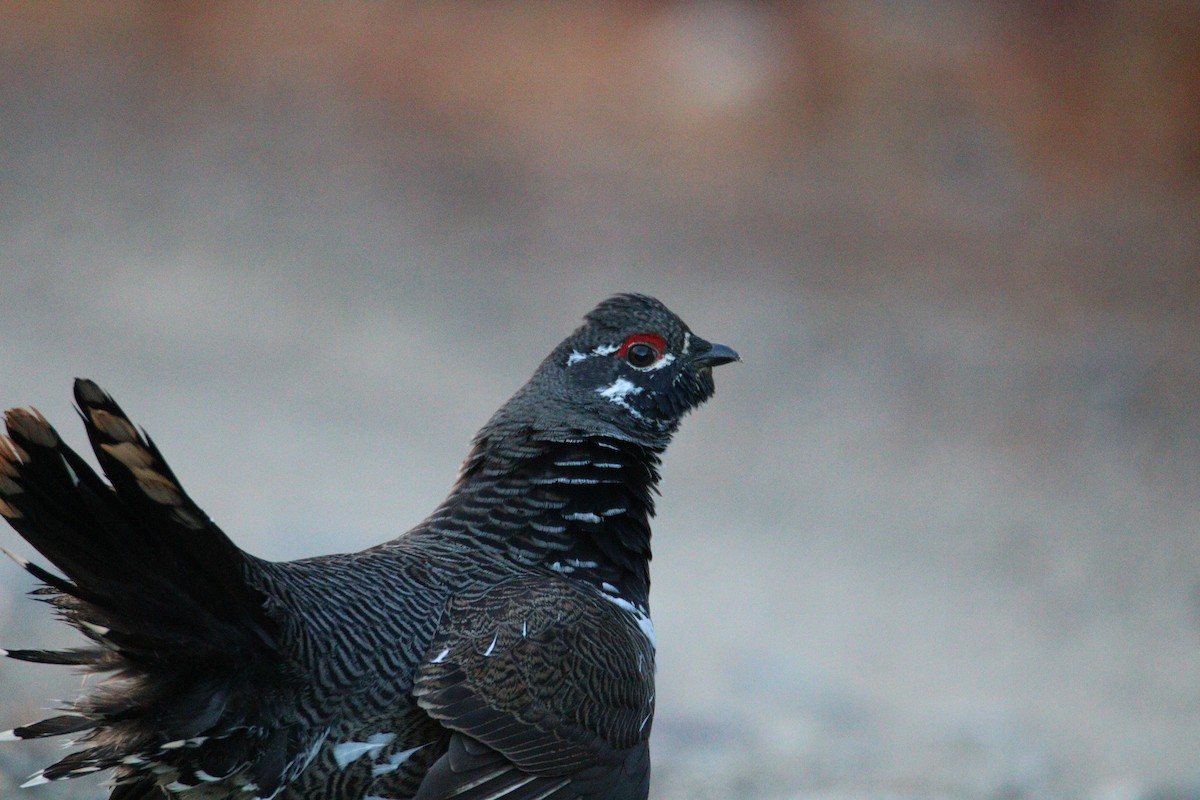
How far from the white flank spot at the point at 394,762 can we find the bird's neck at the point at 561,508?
93 centimetres

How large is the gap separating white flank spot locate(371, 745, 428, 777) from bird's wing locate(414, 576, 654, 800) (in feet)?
0.45

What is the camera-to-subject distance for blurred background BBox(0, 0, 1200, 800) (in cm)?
917

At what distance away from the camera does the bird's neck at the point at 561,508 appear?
4812 mm

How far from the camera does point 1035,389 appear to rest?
43.1 ft

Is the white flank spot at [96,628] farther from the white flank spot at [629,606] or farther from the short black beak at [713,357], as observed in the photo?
the short black beak at [713,357]

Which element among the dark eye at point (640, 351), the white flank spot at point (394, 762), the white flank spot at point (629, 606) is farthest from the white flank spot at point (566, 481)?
the white flank spot at point (394, 762)

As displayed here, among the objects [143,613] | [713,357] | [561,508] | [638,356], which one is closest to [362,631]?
[143,613]

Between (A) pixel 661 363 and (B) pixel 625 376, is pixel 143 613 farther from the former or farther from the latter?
(A) pixel 661 363

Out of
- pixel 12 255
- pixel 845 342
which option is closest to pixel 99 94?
pixel 12 255

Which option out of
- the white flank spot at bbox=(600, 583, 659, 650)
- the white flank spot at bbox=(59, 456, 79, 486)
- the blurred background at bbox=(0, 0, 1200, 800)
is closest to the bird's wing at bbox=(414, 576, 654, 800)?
the white flank spot at bbox=(600, 583, 659, 650)

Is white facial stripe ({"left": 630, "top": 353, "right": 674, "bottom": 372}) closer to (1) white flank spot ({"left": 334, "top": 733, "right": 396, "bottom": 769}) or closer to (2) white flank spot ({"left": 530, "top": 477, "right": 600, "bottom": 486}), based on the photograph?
(2) white flank spot ({"left": 530, "top": 477, "right": 600, "bottom": 486})

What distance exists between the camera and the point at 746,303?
14422mm

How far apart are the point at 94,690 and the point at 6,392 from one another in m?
8.87

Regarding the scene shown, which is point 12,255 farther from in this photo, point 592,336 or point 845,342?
point 592,336
